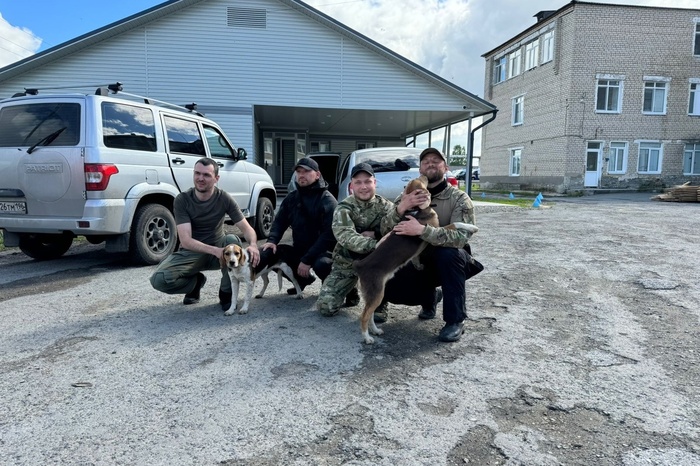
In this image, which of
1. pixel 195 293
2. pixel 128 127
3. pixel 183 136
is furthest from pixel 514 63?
pixel 195 293

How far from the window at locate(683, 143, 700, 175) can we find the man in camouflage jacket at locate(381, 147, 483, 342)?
30.1m

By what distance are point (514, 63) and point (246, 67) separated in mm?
23876

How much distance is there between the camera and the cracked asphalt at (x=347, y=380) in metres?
2.14

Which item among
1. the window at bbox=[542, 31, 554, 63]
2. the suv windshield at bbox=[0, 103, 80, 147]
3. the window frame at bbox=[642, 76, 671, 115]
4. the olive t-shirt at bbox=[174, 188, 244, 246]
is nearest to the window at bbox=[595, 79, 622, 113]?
the window frame at bbox=[642, 76, 671, 115]

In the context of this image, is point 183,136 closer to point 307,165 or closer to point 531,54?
point 307,165

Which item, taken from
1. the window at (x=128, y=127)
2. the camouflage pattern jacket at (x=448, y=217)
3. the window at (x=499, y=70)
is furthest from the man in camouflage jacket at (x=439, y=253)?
the window at (x=499, y=70)

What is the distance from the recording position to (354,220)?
13.1ft

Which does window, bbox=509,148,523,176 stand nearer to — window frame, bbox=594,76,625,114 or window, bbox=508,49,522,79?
window, bbox=508,49,522,79

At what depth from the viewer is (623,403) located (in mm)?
2545

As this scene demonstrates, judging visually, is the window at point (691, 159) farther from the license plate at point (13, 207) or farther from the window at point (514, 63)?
the license plate at point (13, 207)

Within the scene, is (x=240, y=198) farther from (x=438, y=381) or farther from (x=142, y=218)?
(x=438, y=381)

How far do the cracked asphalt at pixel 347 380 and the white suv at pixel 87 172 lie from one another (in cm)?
90

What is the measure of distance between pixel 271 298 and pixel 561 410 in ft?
10.3

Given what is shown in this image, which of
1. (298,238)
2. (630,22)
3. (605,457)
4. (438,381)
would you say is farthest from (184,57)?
(630,22)
